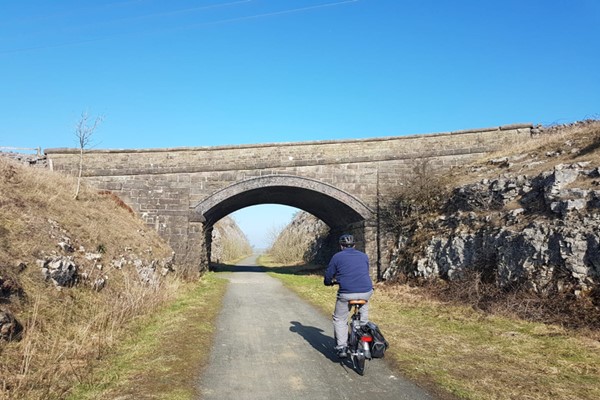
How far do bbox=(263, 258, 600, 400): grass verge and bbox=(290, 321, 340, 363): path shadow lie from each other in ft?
3.25

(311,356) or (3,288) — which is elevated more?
(3,288)

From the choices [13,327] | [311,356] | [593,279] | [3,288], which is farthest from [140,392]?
[593,279]

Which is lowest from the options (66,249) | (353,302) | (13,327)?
(13,327)

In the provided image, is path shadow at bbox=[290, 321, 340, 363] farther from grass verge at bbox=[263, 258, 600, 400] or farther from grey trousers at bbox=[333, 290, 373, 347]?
grass verge at bbox=[263, 258, 600, 400]

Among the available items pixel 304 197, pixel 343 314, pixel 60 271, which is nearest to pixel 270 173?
pixel 304 197

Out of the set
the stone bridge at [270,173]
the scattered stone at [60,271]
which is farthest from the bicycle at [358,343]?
the stone bridge at [270,173]

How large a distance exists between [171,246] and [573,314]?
1626cm

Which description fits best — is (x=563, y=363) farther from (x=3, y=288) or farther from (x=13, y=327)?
(x=3, y=288)

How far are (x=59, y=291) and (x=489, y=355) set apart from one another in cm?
875

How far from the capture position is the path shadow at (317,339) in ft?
21.5

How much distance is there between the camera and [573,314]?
316 inches

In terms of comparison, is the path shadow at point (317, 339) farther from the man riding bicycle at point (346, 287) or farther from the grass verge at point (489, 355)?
the grass verge at point (489, 355)

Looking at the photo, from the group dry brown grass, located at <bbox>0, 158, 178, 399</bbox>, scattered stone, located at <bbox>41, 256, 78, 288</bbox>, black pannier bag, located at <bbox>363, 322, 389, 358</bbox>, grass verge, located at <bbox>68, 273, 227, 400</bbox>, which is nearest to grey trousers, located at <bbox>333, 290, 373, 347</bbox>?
black pannier bag, located at <bbox>363, 322, 389, 358</bbox>

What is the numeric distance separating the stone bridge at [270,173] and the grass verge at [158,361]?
1019 cm
